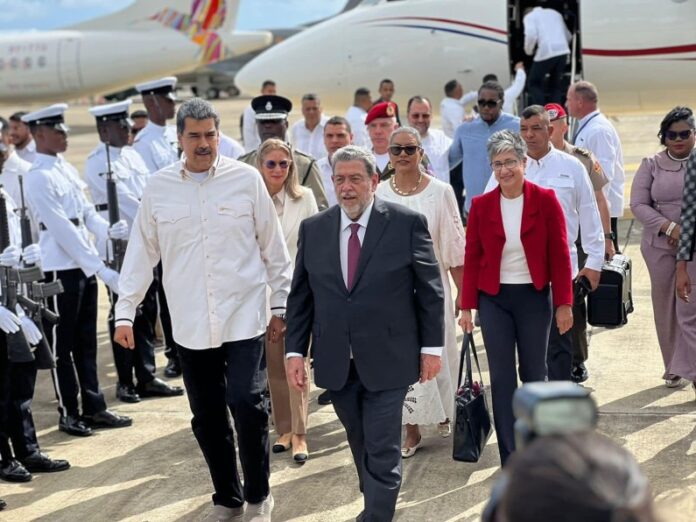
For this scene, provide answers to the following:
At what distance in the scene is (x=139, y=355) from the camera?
671 cm

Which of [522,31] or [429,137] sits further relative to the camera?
[522,31]

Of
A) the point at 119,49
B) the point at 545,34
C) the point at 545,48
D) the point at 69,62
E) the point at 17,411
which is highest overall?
the point at 119,49

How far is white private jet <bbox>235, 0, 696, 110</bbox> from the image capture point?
1164cm

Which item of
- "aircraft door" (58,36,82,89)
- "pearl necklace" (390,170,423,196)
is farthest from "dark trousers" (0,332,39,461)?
"aircraft door" (58,36,82,89)

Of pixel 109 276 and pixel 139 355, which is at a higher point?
pixel 109 276

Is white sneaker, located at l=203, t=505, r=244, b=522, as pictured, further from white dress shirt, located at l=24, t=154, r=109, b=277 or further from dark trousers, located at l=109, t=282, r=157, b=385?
dark trousers, located at l=109, t=282, r=157, b=385

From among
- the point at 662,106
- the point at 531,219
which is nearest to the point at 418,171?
the point at 531,219

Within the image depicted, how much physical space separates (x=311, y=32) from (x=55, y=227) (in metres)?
8.39

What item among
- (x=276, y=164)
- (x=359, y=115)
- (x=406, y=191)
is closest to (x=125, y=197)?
(x=276, y=164)

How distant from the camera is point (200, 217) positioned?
4430 mm

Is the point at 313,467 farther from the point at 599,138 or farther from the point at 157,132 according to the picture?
the point at 157,132

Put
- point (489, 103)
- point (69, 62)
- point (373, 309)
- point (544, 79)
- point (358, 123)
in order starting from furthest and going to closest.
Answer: point (69, 62) → point (358, 123) → point (544, 79) → point (489, 103) → point (373, 309)

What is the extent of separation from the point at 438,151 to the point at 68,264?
3.77 metres

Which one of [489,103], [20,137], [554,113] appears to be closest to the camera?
[554,113]
